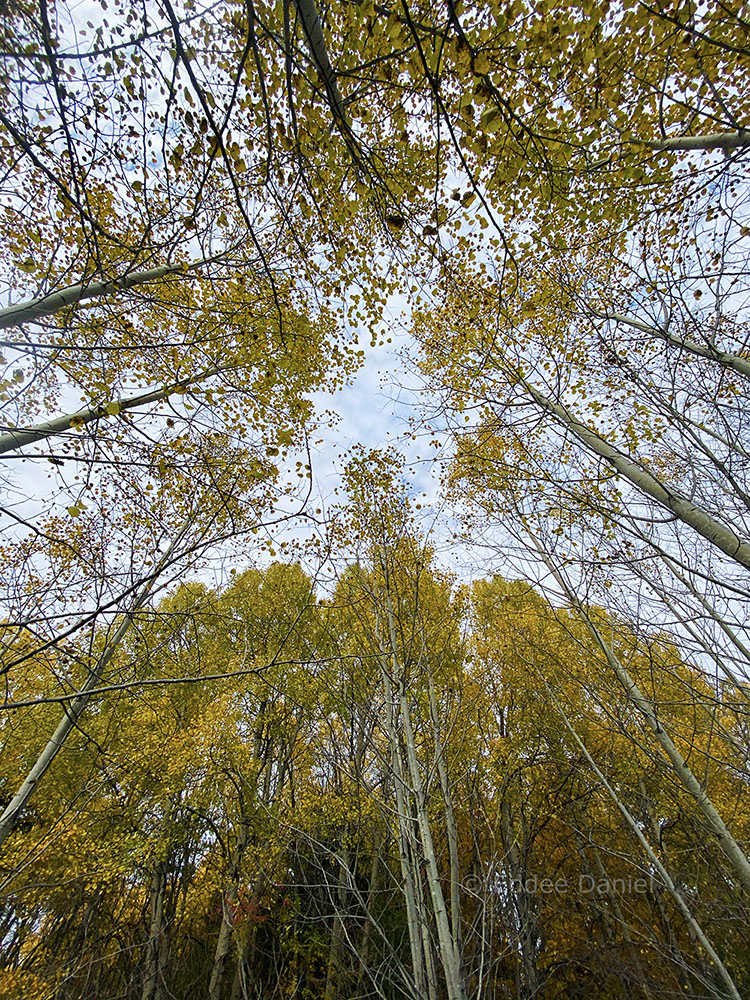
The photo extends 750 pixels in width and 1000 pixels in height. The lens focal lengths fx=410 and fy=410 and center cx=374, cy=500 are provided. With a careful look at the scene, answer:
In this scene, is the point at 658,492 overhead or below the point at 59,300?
below

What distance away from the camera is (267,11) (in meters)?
2.42

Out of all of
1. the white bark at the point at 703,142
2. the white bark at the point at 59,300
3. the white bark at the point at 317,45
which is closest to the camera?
the white bark at the point at 317,45

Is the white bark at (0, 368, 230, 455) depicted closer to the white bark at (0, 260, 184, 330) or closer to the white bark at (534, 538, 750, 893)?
the white bark at (0, 260, 184, 330)

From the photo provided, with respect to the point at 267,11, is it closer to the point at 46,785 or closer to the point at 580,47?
the point at 580,47

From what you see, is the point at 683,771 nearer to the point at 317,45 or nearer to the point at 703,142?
the point at 703,142

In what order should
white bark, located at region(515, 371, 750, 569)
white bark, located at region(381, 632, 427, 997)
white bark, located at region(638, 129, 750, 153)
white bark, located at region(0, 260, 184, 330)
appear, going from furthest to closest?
1. white bark, located at region(638, 129, 750, 153)
2. white bark, located at region(0, 260, 184, 330)
3. white bark, located at region(381, 632, 427, 997)
4. white bark, located at region(515, 371, 750, 569)

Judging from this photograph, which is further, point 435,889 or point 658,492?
point 658,492

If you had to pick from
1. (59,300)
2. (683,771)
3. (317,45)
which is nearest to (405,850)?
(683,771)

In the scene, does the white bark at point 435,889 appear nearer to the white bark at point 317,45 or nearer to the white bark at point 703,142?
the white bark at point 317,45

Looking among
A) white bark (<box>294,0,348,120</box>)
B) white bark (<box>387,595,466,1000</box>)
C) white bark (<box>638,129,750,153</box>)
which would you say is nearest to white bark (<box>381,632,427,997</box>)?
white bark (<box>387,595,466,1000</box>)

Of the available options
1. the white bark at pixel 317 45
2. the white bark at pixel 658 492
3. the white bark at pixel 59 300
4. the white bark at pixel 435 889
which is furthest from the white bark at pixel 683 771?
the white bark at pixel 59 300

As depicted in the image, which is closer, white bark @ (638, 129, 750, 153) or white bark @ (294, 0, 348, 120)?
white bark @ (294, 0, 348, 120)

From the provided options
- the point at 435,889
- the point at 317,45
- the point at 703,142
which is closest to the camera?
the point at 317,45

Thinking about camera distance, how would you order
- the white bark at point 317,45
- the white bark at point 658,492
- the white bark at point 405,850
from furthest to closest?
the white bark at point 405,850 < the white bark at point 658,492 < the white bark at point 317,45
